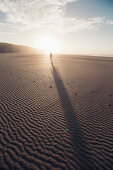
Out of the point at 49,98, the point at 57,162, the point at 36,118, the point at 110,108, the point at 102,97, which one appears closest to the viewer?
the point at 57,162

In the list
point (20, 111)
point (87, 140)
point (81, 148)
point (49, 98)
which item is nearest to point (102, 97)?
point (49, 98)

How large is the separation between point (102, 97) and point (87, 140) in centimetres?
618

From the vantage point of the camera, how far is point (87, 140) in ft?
17.7

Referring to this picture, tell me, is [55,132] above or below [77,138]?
above

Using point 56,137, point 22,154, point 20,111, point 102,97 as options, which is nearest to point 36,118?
point 20,111

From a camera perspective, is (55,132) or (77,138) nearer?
(77,138)

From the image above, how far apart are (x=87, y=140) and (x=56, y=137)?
1.58 meters

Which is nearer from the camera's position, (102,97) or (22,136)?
(22,136)

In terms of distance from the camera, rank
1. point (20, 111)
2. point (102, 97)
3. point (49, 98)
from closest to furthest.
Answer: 1. point (20, 111)
2. point (49, 98)
3. point (102, 97)

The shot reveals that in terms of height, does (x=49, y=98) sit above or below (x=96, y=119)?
above

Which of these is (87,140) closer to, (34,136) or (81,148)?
(81,148)

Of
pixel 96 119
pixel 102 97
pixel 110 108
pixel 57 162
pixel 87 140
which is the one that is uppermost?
pixel 102 97

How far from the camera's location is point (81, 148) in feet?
16.0

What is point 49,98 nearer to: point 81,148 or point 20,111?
point 20,111
